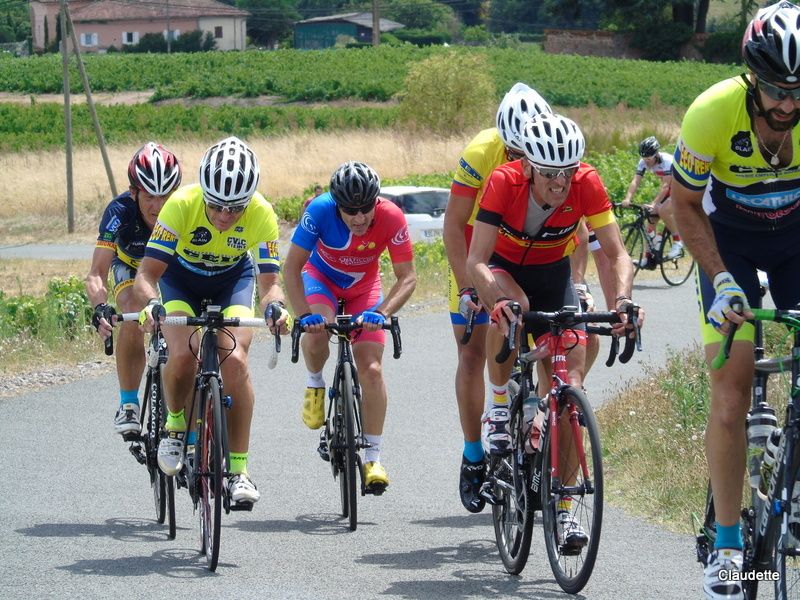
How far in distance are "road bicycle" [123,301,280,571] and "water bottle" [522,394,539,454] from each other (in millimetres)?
1524

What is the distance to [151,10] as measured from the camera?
14050 centimetres

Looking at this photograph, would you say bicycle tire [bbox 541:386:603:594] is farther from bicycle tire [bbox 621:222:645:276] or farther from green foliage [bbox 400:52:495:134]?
green foliage [bbox 400:52:495:134]

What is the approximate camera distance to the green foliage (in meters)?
49.4

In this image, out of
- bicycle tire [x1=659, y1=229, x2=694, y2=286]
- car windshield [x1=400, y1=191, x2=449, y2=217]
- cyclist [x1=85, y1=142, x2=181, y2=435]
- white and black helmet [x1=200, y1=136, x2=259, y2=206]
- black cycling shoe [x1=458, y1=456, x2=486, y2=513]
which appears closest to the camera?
white and black helmet [x1=200, y1=136, x2=259, y2=206]

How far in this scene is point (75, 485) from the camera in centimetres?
891

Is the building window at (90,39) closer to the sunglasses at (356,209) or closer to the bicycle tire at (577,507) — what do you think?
the sunglasses at (356,209)

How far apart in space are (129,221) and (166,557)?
2.57 m

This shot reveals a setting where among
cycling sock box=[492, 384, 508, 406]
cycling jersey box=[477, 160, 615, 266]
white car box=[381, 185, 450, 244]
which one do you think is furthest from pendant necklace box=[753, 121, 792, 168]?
white car box=[381, 185, 450, 244]

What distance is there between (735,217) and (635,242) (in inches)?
606

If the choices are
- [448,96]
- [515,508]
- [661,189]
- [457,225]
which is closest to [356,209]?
[457,225]

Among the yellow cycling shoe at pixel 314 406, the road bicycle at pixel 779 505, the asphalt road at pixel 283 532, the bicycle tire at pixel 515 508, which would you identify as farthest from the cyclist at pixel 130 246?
the road bicycle at pixel 779 505

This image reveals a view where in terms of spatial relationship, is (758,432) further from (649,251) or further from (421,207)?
(421,207)

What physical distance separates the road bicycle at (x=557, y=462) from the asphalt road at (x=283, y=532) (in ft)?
0.74

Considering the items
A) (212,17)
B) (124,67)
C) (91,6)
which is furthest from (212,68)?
(91,6)
